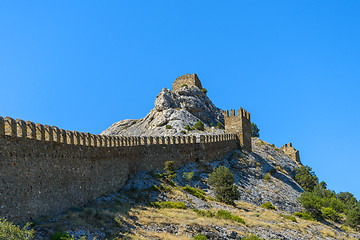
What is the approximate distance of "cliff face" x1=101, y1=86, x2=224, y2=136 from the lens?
204ft

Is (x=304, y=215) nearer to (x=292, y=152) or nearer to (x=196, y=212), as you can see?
(x=196, y=212)

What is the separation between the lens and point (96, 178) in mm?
28766

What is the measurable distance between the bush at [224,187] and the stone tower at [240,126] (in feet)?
54.2

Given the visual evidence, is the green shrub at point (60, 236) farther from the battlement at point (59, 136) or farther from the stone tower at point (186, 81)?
the stone tower at point (186, 81)

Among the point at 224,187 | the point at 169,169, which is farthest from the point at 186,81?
the point at 224,187

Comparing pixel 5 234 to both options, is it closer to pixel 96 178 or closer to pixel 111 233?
pixel 111 233

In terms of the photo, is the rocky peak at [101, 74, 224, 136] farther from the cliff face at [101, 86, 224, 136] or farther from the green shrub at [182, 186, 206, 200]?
the green shrub at [182, 186, 206, 200]

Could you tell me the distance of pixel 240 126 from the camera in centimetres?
5669

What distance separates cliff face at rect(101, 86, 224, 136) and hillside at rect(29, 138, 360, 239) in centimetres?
1325

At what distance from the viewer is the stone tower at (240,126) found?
56.4m

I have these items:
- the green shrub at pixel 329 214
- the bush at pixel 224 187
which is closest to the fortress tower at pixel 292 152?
the green shrub at pixel 329 214

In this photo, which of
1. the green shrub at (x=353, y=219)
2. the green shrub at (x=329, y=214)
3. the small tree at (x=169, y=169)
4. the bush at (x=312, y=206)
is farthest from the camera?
the green shrub at (x=329, y=214)

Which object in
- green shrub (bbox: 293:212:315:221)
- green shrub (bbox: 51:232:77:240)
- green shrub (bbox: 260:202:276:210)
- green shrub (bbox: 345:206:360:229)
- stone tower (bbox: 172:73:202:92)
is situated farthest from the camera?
stone tower (bbox: 172:73:202:92)

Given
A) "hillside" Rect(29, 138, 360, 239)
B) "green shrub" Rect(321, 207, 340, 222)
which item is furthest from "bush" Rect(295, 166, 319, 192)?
"green shrub" Rect(321, 207, 340, 222)
